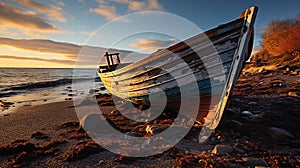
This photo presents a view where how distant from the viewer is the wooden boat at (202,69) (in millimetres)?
4496

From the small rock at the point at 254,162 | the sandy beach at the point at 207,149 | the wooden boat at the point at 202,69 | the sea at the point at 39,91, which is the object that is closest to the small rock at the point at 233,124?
the sandy beach at the point at 207,149

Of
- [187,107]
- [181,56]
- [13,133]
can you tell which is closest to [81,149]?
→ [187,107]

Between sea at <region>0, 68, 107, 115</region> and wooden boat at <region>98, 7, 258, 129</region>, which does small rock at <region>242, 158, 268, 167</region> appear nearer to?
wooden boat at <region>98, 7, 258, 129</region>

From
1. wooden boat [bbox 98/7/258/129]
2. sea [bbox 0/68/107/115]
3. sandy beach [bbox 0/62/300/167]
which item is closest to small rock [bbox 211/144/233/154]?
sandy beach [bbox 0/62/300/167]

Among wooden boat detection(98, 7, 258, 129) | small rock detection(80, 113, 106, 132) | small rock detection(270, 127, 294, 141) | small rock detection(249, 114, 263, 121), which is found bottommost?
small rock detection(80, 113, 106, 132)

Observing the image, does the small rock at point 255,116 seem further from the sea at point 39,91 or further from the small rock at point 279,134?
the sea at point 39,91

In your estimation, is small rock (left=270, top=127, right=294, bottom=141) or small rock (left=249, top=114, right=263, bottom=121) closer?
small rock (left=270, top=127, right=294, bottom=141)

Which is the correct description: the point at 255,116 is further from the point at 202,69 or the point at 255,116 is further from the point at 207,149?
the point at 207,149

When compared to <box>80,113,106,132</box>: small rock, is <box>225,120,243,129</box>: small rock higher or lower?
higher

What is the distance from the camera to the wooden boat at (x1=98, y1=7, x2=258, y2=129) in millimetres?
4496

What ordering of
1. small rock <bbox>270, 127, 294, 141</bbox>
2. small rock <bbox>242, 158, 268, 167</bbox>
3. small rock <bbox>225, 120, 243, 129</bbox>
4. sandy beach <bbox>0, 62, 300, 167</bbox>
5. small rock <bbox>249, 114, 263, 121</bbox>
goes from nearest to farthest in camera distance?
small rock <bbox>242, 158, 268, 167</bbox> < sandy beach <bbox>0, 62, 300, 167</bbox> < small rock <bbox>270, 127, 294, 141</bbox> < small rock <bbox>225, 120, 243, 129</bbox> < small rock <bbox>249, 114, 263, 121</bbox>

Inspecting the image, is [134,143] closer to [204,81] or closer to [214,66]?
[204,81]

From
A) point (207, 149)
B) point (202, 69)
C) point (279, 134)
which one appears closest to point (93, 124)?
point (207, 149)

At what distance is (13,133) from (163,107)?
5785 mm
